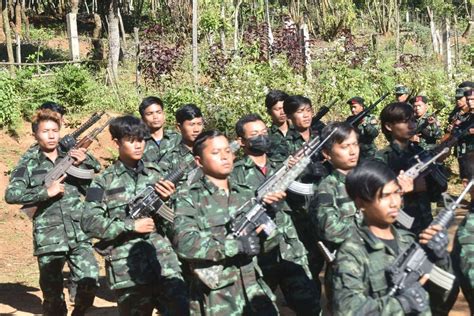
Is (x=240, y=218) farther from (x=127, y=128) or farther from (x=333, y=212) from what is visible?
(x=127, y=128)

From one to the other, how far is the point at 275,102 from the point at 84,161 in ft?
6.57

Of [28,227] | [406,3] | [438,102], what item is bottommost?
[28,227]

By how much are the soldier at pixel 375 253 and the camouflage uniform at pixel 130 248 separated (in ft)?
6.69

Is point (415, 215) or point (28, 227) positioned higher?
point (415, 215)

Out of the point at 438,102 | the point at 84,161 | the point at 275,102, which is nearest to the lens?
the point at 84,161

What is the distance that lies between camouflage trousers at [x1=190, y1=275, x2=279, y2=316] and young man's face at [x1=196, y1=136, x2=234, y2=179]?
23.9 inches

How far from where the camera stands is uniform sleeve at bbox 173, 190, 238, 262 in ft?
12.3

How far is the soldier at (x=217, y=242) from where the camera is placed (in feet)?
12.3

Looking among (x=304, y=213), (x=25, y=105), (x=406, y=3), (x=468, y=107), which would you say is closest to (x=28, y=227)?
(x=25, y=105)

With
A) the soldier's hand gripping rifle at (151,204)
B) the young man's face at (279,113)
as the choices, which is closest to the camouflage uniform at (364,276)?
the soldier's hand gripping rifle at (151,204)

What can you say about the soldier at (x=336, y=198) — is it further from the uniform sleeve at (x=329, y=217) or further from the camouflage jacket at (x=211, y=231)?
the camouflage jacket at (x=211, y=231)

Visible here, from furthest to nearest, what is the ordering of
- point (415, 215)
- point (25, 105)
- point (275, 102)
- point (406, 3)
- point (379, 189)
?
point (406, 3)
point (25, 105)
point (275, 102)
point (415, 215)
point (379, 189)

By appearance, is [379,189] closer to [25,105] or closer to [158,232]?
[158,232]

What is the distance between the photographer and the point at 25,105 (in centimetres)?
1205
